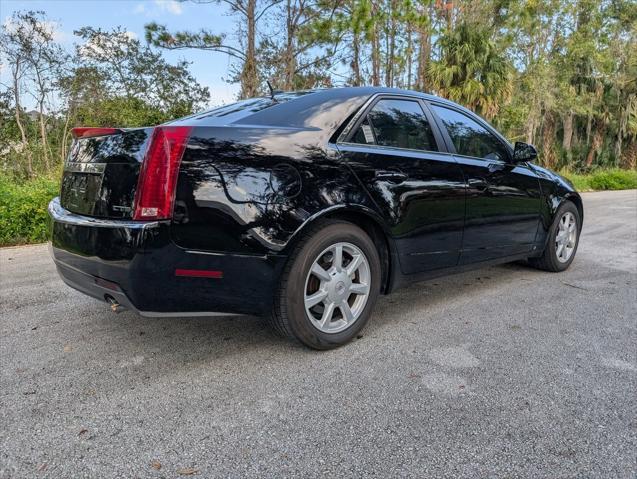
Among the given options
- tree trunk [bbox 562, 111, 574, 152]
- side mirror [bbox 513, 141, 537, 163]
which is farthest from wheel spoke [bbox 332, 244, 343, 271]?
tree trunk [bbox 562, 111, 574, 152]

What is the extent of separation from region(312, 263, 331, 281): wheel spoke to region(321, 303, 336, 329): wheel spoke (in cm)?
16

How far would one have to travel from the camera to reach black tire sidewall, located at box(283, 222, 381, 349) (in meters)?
2.48

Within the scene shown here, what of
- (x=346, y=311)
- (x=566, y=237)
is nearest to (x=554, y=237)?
(x=566, y=237)

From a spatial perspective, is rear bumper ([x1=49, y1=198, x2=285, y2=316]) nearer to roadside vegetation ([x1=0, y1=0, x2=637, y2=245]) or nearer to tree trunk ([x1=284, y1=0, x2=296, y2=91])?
roadside vegetation ([x1=0, y1=0, x2=637, y2=245])

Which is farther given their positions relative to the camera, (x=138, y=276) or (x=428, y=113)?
(x=428, y=113)

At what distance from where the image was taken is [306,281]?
99.2 inches

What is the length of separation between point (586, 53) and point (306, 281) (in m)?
28.4

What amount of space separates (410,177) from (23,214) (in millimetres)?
5376

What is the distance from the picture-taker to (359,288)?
2.80m

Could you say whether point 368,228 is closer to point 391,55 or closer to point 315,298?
point 315,298

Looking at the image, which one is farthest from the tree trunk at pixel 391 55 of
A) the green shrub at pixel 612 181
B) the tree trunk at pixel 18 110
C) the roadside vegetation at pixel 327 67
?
the tree trunk at pixel 18 110

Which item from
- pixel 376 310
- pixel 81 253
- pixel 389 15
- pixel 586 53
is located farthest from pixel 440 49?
pixel 81 253

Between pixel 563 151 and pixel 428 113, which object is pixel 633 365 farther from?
pixel 563 151

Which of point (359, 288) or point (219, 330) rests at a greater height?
point (359, 288)
